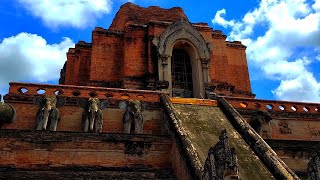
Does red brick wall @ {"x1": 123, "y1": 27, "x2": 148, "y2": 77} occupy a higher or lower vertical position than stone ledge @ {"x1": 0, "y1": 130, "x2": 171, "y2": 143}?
higher

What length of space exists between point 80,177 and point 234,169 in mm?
4010

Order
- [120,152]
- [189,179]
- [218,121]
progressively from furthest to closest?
1. [218,121]
2. [120,152]
3. [189,179]

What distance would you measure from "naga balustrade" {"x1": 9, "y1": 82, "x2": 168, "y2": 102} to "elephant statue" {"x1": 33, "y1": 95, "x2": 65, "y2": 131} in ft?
1.34

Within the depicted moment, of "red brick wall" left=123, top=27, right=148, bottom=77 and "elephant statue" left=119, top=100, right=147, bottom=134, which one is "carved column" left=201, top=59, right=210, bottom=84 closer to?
"red brick wall" left=123, top=27, right=148, bottom=77

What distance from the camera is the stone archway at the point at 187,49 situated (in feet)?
58.0

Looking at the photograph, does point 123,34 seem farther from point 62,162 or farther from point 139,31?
point 62,162

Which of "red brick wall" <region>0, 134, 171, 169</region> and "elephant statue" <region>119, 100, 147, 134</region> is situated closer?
"red brick wall" <region>0, 134, 171, 169</region>

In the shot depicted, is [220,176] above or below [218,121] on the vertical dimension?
below

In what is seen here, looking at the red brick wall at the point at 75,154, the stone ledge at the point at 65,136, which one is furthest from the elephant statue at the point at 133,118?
the red brick wall at the point at 75,154

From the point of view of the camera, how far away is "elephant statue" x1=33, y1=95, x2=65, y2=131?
1238cm

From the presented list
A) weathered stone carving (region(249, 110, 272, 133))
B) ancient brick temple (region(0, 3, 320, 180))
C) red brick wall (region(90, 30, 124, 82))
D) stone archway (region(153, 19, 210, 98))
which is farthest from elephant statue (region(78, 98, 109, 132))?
weathered stone carving (region(249, 110, 272, 133))

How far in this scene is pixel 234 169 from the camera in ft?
25.6

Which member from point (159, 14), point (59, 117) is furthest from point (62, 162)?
point (159, 14)

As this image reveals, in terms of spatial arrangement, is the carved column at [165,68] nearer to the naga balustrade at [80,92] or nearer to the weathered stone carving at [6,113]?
the naga balustrade at [80,92]
